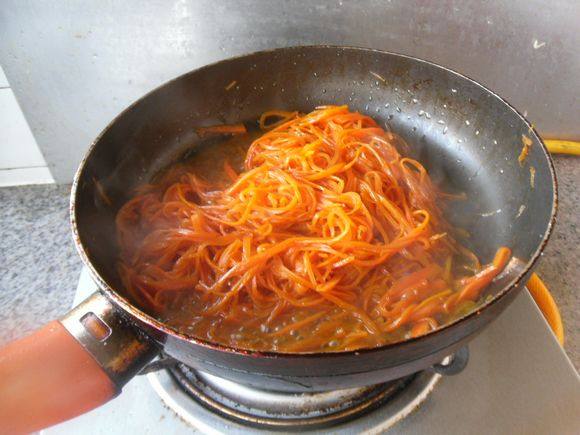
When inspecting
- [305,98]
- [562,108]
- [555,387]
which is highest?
[305,98]

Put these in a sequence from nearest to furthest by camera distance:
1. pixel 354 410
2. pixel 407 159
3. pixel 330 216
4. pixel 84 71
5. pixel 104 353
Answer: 1. pixel 104 353
2. pixel 354 410
3. pixel 330 216
4. pixel 407 159
5. pixel 84 71

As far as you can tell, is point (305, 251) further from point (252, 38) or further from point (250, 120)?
point (252, 38)

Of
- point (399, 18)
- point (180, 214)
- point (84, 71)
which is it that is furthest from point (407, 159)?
point (84, 71)

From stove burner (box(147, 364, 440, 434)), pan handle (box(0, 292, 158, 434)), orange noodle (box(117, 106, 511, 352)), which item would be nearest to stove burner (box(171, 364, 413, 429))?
stove burner (box(147, 364, 440, 434))

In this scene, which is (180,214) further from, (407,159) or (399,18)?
(399,18)

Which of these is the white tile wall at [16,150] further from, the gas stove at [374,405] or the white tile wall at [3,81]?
the gas stove at [374,405]
